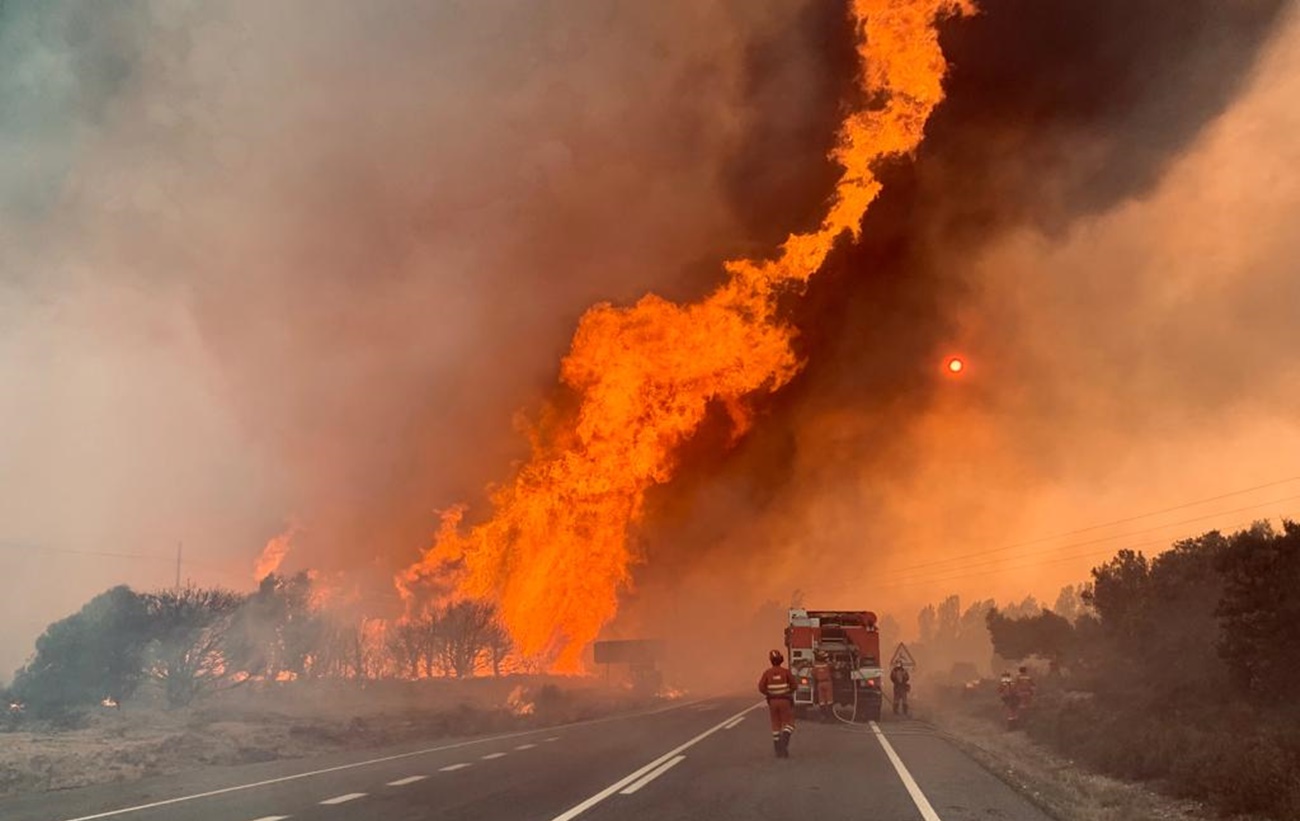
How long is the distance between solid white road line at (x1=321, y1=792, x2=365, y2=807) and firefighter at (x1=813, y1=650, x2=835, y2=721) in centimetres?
1843

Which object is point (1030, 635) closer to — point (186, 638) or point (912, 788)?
point (186, 638)

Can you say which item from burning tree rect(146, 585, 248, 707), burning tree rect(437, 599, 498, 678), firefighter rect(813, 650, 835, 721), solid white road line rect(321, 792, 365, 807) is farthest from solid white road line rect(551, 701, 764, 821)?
burning tree rect(437, 599, 498, 678)

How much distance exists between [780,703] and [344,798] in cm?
846

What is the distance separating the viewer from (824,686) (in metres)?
28.4

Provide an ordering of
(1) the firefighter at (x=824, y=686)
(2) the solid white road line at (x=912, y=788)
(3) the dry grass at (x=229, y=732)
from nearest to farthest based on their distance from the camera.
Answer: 1. (2) the solid white road line at (x=912, y=788)
2. (3) the dry grass at (x=229, y=732)
3. (1) the firefighter at (x=824, y=686)

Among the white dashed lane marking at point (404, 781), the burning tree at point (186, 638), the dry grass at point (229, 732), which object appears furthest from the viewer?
the burning tree at point (186, 638)

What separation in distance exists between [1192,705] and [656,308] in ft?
102

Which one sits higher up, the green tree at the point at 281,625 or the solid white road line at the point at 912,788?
the green tree at the point at 281,625

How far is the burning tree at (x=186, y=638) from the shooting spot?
130ft

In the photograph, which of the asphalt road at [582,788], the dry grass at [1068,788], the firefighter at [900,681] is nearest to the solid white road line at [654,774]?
the asphalt road at [582,788]

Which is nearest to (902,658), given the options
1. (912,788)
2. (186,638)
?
(912,788)

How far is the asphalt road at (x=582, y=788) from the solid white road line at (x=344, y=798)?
0.02 meters

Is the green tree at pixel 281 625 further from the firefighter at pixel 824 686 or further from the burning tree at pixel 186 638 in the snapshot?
the firefighter at pixel 824 686

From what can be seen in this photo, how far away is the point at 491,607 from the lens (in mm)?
68438
